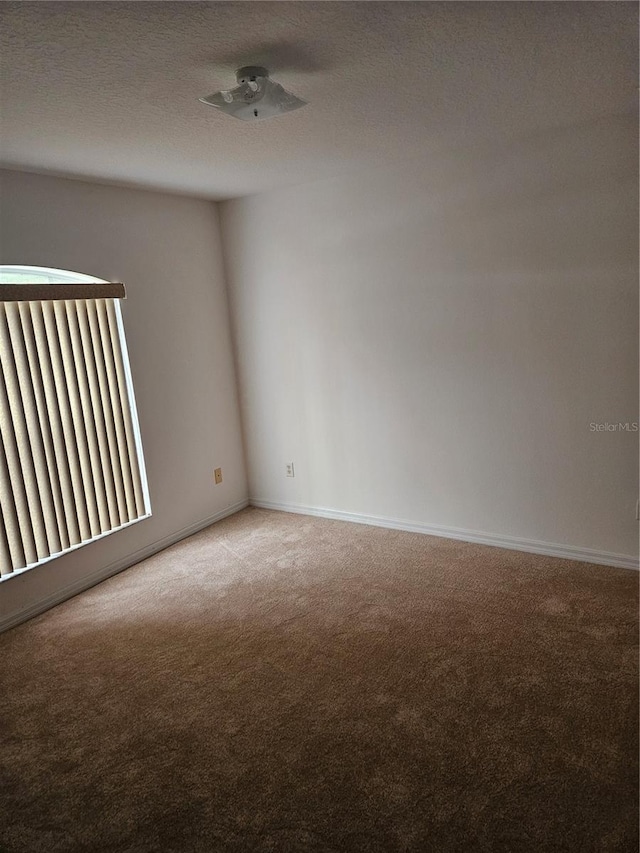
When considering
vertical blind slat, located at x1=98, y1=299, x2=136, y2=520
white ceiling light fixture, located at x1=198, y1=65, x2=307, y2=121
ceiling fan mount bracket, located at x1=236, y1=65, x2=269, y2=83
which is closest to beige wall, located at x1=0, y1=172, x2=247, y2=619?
vertical blind slat, located at x1=98, y1=299, x2=136, y2=520

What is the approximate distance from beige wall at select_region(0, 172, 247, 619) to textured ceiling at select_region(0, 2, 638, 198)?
0.28 m

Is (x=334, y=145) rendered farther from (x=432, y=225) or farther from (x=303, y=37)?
(x=303, y=37)

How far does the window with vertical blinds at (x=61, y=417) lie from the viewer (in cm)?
307

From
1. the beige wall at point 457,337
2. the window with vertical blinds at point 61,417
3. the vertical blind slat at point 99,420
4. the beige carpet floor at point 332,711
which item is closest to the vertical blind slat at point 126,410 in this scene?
the window with vertical blinds at point 61,417

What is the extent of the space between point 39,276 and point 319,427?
2042mm

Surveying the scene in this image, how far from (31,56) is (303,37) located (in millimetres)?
816

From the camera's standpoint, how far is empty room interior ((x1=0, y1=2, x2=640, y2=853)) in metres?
1.88

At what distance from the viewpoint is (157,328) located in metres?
3.94

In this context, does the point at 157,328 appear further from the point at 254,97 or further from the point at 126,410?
the point at 254,97

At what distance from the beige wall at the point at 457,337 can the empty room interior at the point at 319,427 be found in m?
0.02

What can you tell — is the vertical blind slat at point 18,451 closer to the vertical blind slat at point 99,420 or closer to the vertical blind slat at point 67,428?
the vertical blind slat at point 67,428

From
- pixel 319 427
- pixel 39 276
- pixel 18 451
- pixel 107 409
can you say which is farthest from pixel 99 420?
pixel 319 427

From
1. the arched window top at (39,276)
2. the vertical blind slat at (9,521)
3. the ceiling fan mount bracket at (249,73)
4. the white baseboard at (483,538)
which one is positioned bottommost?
the white baseboard at (483,538)

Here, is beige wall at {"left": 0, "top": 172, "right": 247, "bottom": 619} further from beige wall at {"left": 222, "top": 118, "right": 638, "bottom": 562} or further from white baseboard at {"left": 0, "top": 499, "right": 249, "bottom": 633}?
beige wall at {"left": 222, "top": 118, "right": 638, "bottom": 562}
